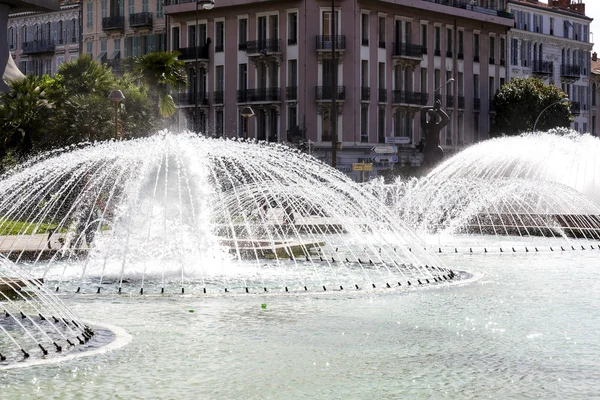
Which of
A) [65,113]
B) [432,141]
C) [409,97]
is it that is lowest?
[432,141]

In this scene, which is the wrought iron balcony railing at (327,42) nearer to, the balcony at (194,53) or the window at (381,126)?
the window at (381,126)

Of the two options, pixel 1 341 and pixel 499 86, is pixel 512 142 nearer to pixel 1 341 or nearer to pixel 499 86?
pixel 1 341

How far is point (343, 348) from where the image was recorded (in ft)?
41.1

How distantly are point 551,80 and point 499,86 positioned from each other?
1280 cm

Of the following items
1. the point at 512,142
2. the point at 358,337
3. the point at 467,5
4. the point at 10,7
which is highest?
the point at 467,5

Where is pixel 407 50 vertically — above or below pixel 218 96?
above

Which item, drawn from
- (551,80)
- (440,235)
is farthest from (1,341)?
(551,80)

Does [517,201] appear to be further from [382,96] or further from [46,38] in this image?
[46,38]

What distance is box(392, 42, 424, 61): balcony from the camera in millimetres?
78188

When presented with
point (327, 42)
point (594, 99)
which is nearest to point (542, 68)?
Result: point (594, 99)

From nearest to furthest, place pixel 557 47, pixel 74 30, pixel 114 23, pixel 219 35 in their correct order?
pixel 219 35, pixel 114 23, pixel 74 30, pixel 557 47

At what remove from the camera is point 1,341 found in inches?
497

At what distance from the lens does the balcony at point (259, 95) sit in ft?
248

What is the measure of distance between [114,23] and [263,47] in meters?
17.0
